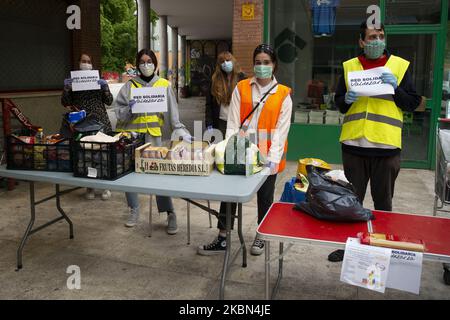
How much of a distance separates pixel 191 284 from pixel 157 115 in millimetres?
1769

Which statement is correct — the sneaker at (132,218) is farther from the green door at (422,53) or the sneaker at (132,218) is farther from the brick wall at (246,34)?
the green door at (422,53)

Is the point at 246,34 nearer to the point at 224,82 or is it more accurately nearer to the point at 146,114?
the point at 224,82

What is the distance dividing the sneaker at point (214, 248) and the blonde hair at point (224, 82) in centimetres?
239

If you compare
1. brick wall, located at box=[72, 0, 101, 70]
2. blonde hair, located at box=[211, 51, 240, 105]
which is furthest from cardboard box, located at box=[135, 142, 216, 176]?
brick wall, located at box=[72, 0, 101, 70]

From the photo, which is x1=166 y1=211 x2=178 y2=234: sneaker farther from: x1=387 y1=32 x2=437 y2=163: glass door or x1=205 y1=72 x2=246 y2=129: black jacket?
x1=387 y1=32 x2=437 y2=163: glass door

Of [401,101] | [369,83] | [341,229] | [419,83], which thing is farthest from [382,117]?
[419,83]

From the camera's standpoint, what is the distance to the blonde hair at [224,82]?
6.09 meters

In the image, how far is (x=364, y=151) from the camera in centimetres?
378

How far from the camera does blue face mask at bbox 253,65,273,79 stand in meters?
3.80

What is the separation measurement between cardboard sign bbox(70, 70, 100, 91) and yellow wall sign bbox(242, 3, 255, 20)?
3711 mm

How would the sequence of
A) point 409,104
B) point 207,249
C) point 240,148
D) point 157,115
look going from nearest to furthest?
point 240,148, point 409,104, point 207,249, point 157,115

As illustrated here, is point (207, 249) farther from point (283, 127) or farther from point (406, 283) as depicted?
point (406, 283)

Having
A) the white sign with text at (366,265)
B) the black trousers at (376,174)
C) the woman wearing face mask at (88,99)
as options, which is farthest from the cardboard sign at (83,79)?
the white sign with text at (366,265)

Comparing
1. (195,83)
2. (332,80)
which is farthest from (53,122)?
(195,83)
